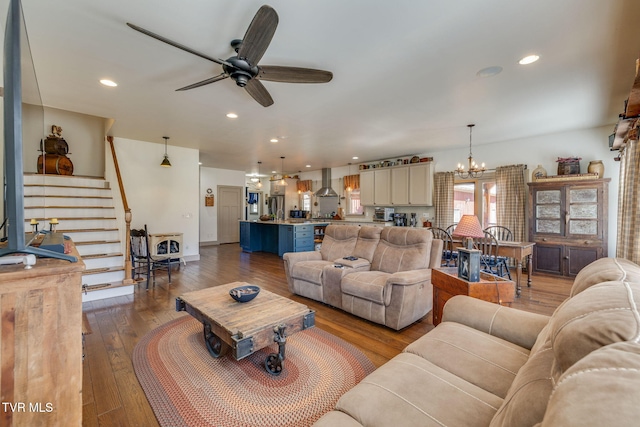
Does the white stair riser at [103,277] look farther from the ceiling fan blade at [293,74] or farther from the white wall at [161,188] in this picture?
the ceiling fan blade at [293,74]

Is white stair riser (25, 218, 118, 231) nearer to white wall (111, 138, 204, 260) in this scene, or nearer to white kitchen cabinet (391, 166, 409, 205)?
white wall (111, 138, 204, 260)

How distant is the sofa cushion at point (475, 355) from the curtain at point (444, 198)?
5123mm

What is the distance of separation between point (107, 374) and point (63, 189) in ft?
13.9

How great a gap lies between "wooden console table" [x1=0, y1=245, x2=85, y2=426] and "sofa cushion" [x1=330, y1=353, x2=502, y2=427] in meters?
1.07

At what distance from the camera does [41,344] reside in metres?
0.98

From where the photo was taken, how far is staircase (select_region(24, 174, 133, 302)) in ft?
12.7

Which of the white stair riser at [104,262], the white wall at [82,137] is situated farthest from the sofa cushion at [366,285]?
the white wall at [82,137]

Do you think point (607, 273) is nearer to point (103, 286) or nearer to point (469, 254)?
point (469, 254)

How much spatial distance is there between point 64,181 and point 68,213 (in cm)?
82

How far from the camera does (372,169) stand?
7660 millimetres

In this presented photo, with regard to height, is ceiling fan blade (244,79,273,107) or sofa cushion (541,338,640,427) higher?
ceiling fan blade (244,79,273,107)

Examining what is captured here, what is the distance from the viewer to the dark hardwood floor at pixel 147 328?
178 centimetres

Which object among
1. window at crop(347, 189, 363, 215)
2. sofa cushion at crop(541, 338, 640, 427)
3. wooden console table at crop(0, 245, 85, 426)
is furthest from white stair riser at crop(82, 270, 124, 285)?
window at crop(347, 189, 363, 215)

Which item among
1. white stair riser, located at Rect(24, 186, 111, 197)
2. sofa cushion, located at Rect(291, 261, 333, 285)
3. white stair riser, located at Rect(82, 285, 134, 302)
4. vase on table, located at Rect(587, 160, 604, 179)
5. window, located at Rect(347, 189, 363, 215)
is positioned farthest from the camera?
window, located at Rect(347, 189, 363, 215)
